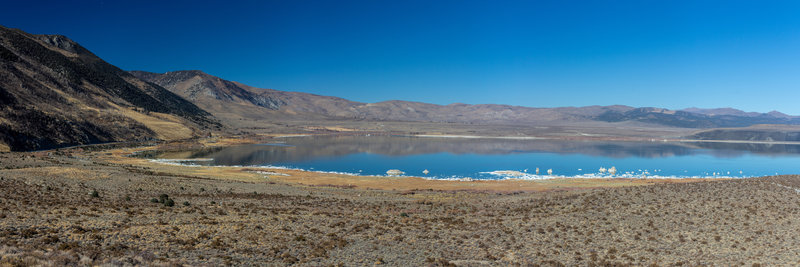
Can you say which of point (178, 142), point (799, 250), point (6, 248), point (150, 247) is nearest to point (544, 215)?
point (799, 250)

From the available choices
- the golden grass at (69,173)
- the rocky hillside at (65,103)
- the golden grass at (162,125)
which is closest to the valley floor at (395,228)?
the golden grass at (69,173)

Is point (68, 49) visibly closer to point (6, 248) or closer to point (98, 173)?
point (98, 173)

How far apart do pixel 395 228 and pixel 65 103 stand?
101 metres

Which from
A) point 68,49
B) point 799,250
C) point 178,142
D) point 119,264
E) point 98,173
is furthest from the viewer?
point 68,49

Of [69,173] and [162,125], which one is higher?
[162,125]

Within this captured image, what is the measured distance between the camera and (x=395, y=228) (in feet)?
61.3

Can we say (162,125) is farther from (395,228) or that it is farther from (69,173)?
(395,228)

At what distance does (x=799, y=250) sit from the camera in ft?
47.2

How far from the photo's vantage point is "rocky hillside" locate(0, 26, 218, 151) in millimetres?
66062

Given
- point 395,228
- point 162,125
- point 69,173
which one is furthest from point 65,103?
point 395,228

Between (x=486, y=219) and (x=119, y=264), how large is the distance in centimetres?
1519

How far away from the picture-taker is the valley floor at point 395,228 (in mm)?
13516

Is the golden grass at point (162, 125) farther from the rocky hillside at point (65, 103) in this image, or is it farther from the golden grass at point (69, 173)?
the golden grass at point (69, 173)

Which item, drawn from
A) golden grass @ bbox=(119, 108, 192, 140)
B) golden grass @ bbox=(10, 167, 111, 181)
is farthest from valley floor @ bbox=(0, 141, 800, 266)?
golden grass @ bbox=(119, 108, 192, 140)
